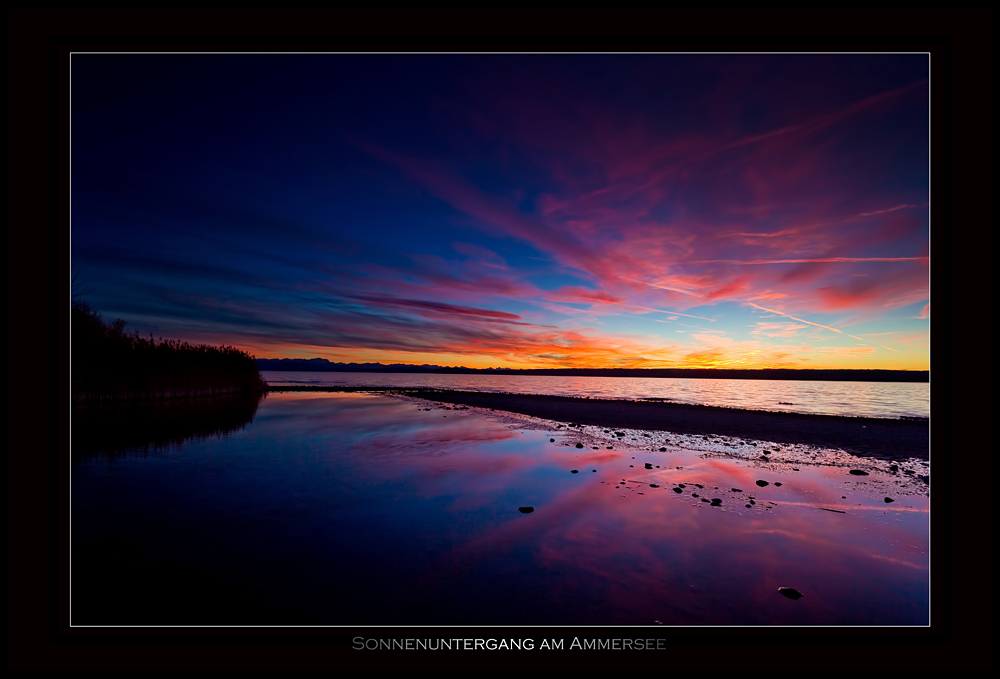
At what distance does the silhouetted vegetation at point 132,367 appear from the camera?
23312 mm

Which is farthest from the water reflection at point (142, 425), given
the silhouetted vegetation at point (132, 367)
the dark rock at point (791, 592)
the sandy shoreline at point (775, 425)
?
the sandy shoreline at point (775, 425)

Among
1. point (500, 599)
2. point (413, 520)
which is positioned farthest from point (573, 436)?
point (500, 599)

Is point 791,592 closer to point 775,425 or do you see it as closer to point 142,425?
point 775,425

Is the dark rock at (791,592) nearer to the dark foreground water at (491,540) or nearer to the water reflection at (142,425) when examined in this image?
the dark foreground water at (491,540)

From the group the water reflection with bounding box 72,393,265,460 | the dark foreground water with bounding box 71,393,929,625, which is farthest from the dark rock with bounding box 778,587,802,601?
the water reflection with bounding box 72,393,265,460

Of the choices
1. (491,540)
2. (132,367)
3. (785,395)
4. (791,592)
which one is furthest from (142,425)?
(785,395)

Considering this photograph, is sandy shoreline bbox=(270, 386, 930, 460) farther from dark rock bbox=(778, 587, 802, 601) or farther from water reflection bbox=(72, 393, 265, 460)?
water reflection bbox=(72, 393, 265, 460)

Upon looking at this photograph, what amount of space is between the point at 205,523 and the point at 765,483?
13.0 meters

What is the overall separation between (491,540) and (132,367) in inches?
1295

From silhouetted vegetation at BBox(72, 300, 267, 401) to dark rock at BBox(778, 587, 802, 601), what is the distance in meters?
27.1

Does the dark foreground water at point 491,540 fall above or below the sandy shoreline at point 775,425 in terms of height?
above

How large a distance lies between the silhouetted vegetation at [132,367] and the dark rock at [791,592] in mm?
27122

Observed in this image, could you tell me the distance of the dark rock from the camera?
4.89 metres
